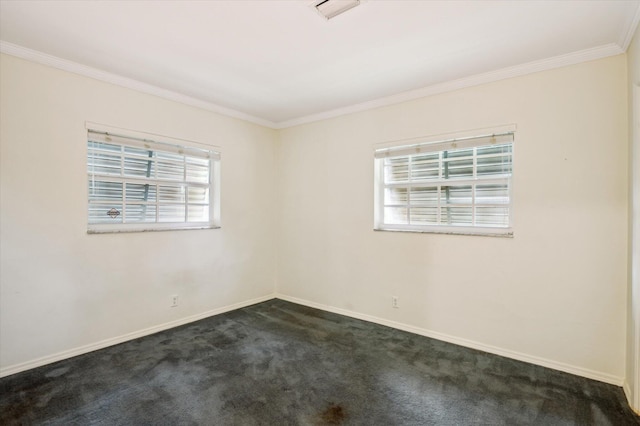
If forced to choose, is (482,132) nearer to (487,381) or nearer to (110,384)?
(487,381)

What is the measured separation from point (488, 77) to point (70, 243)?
4.04 meters

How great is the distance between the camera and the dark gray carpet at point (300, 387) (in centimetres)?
199

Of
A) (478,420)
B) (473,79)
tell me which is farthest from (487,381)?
(473,79)

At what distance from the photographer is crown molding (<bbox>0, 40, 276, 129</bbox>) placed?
2492 millimetres

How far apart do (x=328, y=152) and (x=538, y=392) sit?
3122 mm

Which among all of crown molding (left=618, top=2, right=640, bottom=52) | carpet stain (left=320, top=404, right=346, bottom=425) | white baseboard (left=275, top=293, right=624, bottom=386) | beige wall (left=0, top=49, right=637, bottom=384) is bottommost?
carpet stain (left=320, top=404, right=346, bottom=425)

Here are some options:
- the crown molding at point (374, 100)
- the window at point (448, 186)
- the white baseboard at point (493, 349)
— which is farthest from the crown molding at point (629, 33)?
the white baseboard at point (493, 349)

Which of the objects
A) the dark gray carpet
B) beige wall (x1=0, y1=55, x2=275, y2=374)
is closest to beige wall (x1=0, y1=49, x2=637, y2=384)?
beige wall (x1=0, y1=55, x2=275, y2=374)

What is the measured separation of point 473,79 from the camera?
2.95m

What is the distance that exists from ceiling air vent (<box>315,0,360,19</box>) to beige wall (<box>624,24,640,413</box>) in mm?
1875

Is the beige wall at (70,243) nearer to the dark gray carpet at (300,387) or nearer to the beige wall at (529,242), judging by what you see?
the dark gray carpet at (300,387)

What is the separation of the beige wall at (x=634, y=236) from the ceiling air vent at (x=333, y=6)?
188 centimetres

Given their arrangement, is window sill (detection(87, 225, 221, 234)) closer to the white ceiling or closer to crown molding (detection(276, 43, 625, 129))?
the white ceiling

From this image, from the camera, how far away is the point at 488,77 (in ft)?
9.43
